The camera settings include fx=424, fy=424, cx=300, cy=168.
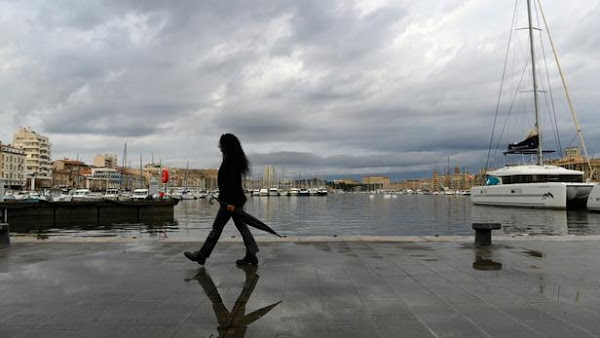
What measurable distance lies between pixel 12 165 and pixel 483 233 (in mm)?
174804

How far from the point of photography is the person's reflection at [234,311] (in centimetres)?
449

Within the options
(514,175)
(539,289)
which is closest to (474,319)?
(539,289)

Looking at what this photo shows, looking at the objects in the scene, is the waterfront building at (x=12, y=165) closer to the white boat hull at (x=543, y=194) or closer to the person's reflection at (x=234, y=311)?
the white boat hull at (x=543, y=194)

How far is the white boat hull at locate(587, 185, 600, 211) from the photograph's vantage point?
48481 mm

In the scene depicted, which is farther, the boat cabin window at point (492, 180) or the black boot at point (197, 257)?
the boat cabin window at point (492, 180)

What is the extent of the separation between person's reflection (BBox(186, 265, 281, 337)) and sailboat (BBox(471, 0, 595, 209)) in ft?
180

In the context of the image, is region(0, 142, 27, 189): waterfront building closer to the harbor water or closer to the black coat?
the harbor water

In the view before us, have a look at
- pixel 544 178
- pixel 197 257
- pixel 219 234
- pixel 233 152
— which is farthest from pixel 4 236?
pixel 544 178

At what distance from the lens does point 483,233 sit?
1111 cm

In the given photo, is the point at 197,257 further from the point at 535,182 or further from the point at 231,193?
the point at 535,182

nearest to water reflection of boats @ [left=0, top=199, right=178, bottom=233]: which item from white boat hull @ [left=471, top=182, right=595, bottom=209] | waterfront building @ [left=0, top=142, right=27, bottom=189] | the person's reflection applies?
the person's reflection

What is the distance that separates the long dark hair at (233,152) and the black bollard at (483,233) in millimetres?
6327

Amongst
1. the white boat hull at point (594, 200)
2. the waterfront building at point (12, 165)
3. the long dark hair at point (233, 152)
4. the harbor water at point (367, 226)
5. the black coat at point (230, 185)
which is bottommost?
the harbor water at point (367, 226)

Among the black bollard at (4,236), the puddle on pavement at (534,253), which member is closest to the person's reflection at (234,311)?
the puddle on pavement at (534,253)
